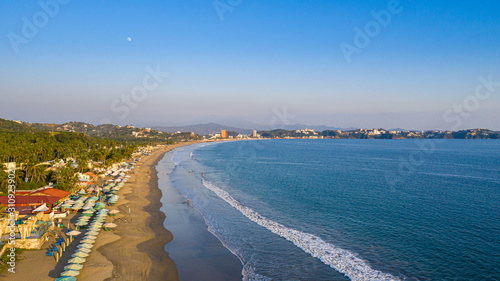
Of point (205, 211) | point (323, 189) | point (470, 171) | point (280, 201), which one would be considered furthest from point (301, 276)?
point (470, 171)

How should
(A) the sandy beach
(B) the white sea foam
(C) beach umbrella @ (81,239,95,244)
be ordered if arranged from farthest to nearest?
(C) beach umbrella @ (81,239,95,244) → (B) the white sea foam → (A) the sandy beach

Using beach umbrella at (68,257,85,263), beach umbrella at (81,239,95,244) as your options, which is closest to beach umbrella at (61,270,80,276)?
beach umbrella at (68,257,85,263)

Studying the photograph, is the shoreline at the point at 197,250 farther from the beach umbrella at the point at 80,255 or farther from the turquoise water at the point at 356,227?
the beach umbrella at the point at 80,255

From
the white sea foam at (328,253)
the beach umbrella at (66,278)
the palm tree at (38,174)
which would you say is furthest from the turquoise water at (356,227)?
the palm tree at (38,174)

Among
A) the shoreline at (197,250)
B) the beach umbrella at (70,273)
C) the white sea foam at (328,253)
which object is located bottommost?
the shoreline at (197,250)

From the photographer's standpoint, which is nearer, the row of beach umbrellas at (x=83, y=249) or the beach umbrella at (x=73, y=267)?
the row of beach umbrellas at (x=83, y=249)

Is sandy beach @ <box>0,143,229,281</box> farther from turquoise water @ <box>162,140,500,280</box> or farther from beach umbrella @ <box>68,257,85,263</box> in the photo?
turquoise water @ <box>162,140,500,280</box>
